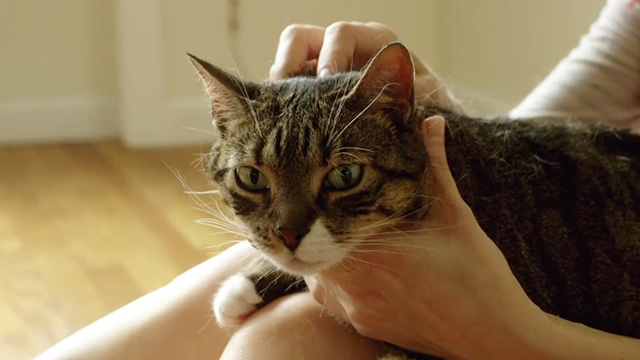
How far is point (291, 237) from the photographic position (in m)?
0.96

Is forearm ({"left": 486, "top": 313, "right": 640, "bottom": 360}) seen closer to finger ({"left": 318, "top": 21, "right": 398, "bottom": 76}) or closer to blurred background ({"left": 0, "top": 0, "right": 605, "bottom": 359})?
finger ({"left": 318, "top": 21, "right": 398, "bottom": 76})

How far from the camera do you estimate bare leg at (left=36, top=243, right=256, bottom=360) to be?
4.05 ft

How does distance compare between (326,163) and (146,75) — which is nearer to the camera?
(326,163)

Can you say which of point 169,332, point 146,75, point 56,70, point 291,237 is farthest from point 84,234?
point 291,237

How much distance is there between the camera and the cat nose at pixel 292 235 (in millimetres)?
957

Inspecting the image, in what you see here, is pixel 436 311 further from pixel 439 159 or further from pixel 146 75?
pixel 146 75

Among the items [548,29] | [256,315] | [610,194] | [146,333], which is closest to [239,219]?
[256,315]

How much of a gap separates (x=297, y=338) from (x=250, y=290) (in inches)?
5.1

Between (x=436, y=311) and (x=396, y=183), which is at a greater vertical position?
(x=396, y=183)

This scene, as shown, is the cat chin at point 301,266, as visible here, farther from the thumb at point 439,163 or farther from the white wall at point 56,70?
the white wall at point 56,70

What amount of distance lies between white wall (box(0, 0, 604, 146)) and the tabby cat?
5.99ft

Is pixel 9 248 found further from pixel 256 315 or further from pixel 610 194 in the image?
pixel 610 194

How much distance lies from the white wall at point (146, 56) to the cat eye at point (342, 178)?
2103mm

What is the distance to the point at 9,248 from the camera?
239 centimetres
